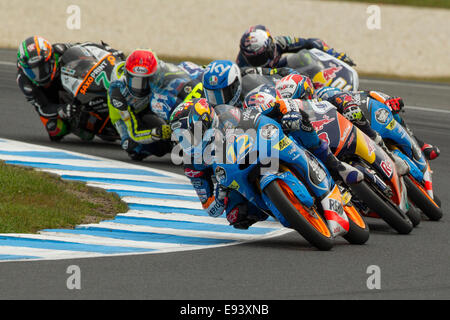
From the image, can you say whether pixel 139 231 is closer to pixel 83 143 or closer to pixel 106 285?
pixel 106 285

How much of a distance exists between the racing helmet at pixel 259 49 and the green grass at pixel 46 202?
289 cm

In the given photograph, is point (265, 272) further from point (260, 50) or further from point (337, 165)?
point (260, 50)

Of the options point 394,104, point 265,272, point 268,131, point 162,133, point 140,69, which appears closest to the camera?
point 265,272

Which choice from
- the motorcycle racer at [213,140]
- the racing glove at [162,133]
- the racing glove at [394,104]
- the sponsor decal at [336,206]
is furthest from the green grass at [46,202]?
the racing glove at [394,104]

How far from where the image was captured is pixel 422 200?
10.0m

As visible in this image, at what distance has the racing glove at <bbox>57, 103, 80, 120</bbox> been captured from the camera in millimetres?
14148

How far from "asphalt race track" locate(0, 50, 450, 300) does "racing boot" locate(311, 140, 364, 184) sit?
0.54 meters

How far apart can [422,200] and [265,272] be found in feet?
10.0

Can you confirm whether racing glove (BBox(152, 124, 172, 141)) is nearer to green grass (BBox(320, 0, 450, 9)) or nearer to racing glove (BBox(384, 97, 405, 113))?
racing glove (BBox(384, 97, 405, 113))

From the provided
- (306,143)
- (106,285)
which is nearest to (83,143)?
(306,143)

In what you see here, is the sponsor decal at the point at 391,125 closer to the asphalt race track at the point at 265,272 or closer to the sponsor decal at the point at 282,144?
the asphalt race track at the point at 265,272

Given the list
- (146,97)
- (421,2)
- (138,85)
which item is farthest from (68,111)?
(421,2)

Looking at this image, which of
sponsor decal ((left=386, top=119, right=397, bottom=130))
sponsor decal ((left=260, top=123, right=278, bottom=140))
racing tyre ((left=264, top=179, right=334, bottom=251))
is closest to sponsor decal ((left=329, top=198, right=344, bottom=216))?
racing tyre ((left=264, top=179, right=334, bottom=251))

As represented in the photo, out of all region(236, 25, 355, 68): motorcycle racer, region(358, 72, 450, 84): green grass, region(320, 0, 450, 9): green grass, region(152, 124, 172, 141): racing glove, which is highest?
region(236, 25, 355, 68): motorcycle racer
